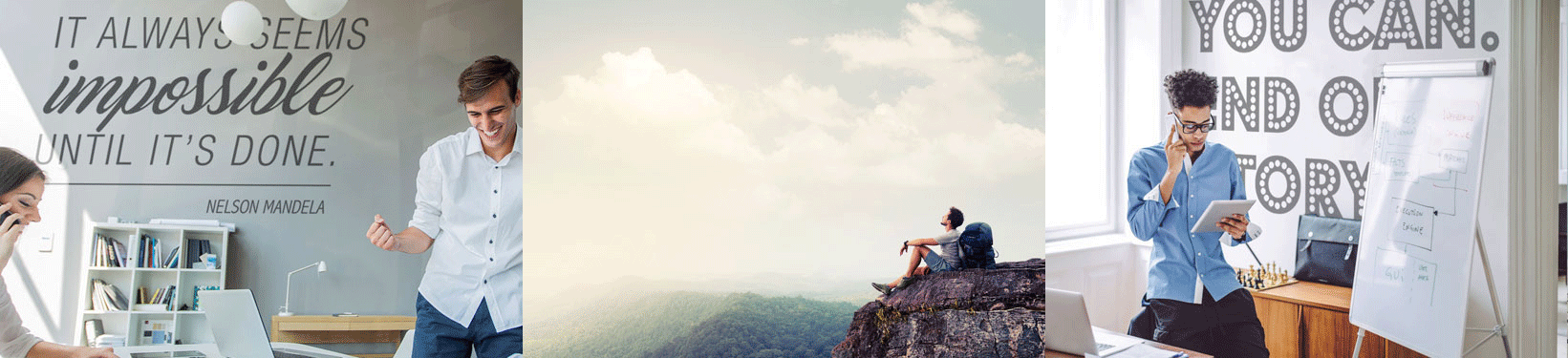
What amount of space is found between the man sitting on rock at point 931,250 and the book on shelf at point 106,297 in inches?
111

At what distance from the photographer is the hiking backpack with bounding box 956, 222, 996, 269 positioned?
4.36 meters

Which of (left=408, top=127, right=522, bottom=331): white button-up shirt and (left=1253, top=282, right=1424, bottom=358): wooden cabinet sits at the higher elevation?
→ (left=408, top=127, right=522, bottom=331): white button-up shirt

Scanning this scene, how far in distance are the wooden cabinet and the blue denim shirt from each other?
0.17 m

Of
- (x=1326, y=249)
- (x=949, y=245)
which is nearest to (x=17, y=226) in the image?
(x=949, y=245)

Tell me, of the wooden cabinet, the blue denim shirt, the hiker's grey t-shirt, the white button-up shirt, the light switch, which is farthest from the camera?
the hiker's grey t-shirt

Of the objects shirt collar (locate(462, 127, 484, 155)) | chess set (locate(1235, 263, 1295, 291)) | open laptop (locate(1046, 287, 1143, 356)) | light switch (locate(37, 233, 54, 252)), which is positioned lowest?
open laptop (locate(1046, 287, 1143, 356))

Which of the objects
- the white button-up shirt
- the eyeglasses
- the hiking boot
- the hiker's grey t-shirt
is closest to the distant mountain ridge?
the hiking boot

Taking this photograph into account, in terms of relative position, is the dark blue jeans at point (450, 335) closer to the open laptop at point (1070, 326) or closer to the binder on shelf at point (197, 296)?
the binder on shelf at point (197, 296)

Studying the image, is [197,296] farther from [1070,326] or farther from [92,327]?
[1070,326]

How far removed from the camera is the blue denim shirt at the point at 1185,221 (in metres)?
3.98

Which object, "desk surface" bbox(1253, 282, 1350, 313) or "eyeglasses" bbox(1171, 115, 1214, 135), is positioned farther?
"eyeglasses" bbox(1171, 115, 1214, 135)

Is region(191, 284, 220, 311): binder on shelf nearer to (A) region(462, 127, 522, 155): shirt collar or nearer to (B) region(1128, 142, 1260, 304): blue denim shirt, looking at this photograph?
(A) region(462, 127, 522, 155): shirt collar

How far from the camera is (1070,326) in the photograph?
8.96 ft

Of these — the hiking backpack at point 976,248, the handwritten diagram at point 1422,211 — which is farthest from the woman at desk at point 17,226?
the handwritten diagram at point 1422,211
